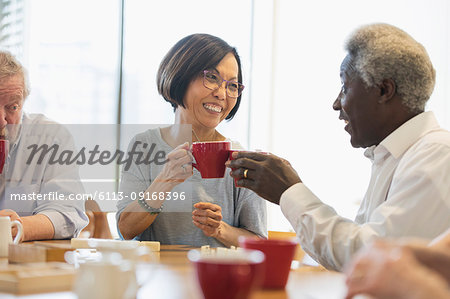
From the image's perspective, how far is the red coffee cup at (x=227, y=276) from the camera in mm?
763

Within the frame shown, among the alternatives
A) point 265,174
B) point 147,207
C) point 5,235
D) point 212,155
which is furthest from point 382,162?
point 5,235

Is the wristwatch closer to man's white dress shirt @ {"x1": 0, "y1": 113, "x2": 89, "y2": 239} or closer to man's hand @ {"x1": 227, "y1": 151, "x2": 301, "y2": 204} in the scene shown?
man's white dress shirt @ {"x1": 0, "y1": 113, "x2": 89, "y2": 239}

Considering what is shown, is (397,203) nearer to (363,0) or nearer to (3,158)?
(3,158)

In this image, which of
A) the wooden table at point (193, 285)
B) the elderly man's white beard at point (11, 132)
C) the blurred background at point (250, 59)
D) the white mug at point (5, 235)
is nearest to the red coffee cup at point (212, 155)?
the wooden table at point (193, 285)

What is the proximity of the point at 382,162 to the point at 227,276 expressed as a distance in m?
0.92

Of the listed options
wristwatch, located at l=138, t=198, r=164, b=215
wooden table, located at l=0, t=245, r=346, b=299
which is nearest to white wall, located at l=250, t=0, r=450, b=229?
wristwatch, located at l=138, t=198, r=164, b=215

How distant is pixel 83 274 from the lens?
33.7 inches

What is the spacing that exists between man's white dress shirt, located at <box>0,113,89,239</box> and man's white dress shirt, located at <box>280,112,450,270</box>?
93 cm

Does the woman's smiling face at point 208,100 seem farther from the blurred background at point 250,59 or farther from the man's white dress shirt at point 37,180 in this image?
the blurred background at point 250,59

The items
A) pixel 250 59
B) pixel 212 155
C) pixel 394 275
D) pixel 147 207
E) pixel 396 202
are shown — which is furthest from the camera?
pixel 250 59

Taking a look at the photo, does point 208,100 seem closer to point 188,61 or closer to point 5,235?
point 188,61

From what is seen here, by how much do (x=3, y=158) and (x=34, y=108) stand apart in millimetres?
2631

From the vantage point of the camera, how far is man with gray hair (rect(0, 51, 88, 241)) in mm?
2010

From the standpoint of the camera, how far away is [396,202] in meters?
1.31
